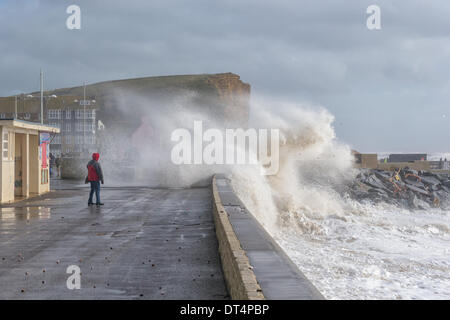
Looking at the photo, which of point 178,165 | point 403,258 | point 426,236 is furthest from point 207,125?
point 403,258

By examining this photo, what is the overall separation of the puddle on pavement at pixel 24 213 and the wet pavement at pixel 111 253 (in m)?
0.03

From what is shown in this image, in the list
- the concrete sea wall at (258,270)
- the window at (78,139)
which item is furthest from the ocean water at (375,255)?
the window at (78,139)

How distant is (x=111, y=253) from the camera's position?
811 centimetres

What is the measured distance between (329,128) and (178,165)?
1875 centimetres

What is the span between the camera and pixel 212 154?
99.8ft

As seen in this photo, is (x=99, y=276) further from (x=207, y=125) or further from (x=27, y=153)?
(x=207, y=125)

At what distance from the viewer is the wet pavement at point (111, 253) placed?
6.03 meters

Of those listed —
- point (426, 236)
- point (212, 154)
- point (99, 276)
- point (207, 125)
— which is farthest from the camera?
point (207, 125)

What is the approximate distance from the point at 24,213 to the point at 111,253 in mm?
6618

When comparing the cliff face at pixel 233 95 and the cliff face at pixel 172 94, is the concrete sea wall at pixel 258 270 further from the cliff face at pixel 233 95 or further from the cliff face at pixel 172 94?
the cliff face at pixel 172 94

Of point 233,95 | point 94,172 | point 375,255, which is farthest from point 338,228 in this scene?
point 233,95

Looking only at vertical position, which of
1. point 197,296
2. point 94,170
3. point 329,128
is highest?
point 329,128

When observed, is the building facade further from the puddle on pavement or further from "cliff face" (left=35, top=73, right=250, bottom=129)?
the puddle on pavement

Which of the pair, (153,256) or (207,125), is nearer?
(153,256)
